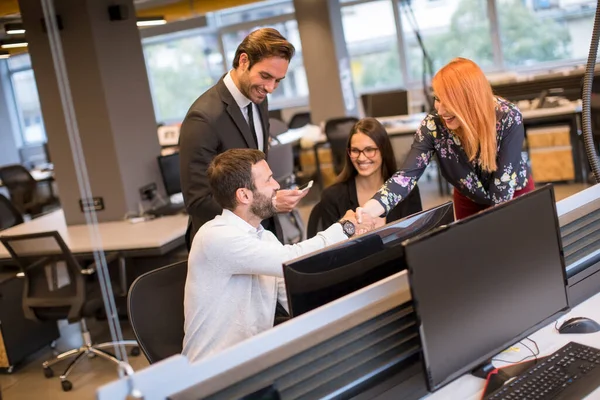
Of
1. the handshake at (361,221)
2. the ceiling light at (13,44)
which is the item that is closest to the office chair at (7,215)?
the ceiling light at (13,44)

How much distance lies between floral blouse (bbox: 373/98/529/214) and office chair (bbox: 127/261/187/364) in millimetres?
736

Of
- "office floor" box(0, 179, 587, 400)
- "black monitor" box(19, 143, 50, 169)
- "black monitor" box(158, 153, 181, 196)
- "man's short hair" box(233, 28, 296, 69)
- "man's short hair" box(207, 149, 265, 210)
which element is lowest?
"office floor" box(0, 179, 587, 400)

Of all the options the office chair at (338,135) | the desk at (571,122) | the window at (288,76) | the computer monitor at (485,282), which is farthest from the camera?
the window at (288,76)

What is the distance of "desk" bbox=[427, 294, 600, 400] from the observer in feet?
5.73

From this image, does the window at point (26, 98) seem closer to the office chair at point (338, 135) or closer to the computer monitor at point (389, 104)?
Answer: the office chair at point (338, 135)

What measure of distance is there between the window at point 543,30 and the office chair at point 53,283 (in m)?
7.87

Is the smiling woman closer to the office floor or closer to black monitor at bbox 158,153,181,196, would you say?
the office floor

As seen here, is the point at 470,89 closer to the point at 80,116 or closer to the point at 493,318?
the point at 493,318

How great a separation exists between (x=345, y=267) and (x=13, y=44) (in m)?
4.01

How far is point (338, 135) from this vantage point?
751cm

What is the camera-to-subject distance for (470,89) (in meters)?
2.35

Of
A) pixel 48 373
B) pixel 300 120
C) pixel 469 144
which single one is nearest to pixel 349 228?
pixel 469 144

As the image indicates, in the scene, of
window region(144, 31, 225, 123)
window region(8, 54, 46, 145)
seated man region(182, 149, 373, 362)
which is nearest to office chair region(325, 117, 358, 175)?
window region(8, 54, 46, 145)

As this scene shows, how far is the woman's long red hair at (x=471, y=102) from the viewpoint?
2352mm
